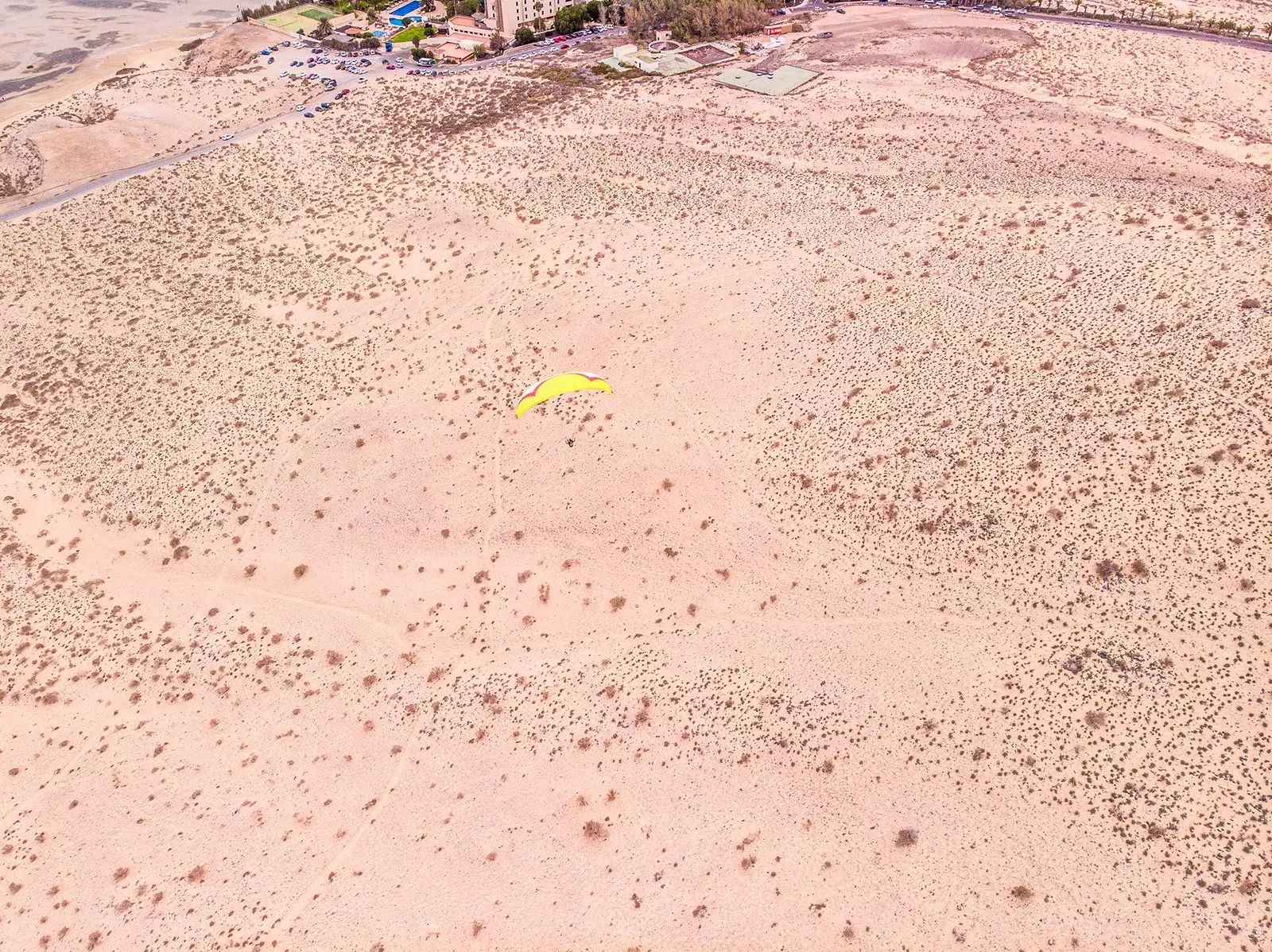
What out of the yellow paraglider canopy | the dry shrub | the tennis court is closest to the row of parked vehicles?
the tennis court

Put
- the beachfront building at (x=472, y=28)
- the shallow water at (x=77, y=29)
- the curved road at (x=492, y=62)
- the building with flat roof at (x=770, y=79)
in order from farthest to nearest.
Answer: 1. the shallow water at (x=77, y=29)
2. the beachfront building at (x=472, y=28)
3. the building with flat roof at (x=770, y=79)
4. the curved road at (x=492, y=62)

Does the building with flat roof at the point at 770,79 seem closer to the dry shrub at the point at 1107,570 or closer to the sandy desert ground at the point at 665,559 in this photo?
the sandy desert ground at the point at 665,559

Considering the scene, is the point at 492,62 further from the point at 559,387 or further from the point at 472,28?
the point at 559,387

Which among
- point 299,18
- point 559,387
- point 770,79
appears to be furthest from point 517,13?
point 559,387

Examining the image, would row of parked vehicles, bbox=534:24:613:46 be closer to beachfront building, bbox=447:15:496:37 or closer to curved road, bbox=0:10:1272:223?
curved road, bbox=0:10:1272:223

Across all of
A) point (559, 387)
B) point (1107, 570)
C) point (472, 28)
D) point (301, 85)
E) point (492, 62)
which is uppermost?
point (472, 28)

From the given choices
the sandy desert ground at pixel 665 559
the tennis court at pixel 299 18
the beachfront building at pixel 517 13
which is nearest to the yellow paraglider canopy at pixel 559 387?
the sandy desert ground at pixel 665 559
